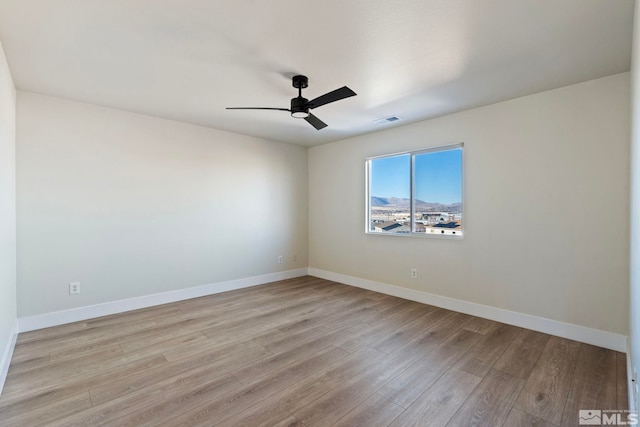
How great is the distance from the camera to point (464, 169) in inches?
143

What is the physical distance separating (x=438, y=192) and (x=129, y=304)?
427cm

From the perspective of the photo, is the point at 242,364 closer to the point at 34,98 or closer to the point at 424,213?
the point at 424,213

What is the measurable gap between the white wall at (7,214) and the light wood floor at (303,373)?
27 cm

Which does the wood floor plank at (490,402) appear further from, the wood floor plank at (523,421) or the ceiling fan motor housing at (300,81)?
the ceiling fan motor housing at (300,81)

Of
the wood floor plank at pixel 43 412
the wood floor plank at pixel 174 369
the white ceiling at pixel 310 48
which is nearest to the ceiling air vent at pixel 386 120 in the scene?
the white ceiling at pixel 310 48

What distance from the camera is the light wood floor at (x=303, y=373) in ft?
6.01

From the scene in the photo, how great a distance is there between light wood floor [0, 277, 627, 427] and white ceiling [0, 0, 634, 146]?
8.25 ft

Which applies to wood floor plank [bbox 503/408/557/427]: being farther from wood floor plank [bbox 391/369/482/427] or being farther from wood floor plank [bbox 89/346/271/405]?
wood floor plank [bbox 89/346/271/405]

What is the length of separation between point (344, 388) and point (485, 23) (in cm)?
270

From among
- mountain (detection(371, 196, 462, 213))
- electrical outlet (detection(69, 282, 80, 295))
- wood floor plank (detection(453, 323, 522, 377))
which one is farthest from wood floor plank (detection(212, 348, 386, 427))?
electrical outlet (detection(69, 282, 80, 295))

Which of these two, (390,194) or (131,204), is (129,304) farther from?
(390,194)

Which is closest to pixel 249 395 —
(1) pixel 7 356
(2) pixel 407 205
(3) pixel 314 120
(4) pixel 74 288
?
(1) pixel 7 356

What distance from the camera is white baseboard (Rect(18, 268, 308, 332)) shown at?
123 inches

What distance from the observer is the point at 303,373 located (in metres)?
2.29
